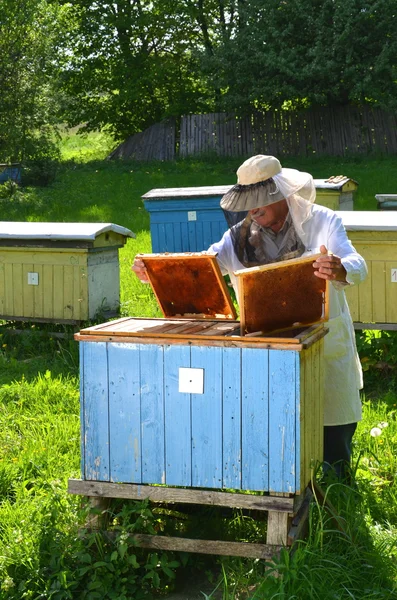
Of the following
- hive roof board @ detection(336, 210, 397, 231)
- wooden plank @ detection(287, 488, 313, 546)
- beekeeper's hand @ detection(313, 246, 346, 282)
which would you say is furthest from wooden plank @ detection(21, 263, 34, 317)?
beekeeper's hand @ detection(313, 246, 346, 282)

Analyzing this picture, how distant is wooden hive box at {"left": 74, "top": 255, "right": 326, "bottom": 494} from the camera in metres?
2.85

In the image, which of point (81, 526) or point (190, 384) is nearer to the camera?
point (190, 384)

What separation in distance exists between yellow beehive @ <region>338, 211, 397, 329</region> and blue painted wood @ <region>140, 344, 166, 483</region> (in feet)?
9.22

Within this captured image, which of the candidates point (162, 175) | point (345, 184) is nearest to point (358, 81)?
point (162, 175)

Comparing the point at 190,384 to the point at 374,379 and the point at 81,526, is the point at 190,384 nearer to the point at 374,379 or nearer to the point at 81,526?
the point at 81,526

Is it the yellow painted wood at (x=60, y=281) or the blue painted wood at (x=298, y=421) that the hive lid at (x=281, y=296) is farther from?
the yellow painted wood at (x=60, y=281)

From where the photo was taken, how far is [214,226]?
8367 millimetres

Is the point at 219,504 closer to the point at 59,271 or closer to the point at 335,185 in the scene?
the point at 59,271

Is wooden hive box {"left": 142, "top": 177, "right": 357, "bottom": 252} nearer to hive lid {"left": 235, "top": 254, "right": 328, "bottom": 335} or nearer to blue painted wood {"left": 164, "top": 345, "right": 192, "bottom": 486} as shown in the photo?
hive lid {"left": 235, "top": 254, "right": 328, "bottom": 335}

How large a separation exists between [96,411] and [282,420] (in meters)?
0.70

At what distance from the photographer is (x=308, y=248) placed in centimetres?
340

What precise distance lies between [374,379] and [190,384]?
A: 3.11 metres

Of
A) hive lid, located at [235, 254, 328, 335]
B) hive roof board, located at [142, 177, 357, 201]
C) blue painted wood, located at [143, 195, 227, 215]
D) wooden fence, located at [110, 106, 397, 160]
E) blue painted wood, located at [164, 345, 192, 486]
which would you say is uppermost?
wooden fence, located at [110, 106, 397, 160]

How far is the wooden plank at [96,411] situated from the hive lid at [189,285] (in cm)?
44
